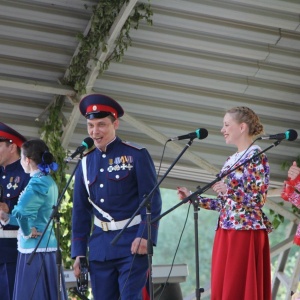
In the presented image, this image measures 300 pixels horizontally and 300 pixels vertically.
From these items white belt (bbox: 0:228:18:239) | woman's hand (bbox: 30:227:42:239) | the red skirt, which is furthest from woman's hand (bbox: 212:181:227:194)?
white belt (bbox: 0:228:18:239)

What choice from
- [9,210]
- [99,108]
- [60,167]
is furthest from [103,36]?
[99,108]

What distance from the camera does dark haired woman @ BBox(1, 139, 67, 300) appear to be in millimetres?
6305

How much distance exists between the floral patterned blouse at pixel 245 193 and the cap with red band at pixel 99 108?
80cm

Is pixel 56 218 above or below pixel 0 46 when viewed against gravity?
below

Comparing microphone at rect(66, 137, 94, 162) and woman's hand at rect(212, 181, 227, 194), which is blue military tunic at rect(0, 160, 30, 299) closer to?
microphone at rect(66, 137, 94, 162)

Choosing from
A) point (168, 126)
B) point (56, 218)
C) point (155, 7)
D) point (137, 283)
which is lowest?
point (137, 283)

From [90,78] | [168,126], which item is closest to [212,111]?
[168,126]

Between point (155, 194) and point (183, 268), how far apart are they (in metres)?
3.06

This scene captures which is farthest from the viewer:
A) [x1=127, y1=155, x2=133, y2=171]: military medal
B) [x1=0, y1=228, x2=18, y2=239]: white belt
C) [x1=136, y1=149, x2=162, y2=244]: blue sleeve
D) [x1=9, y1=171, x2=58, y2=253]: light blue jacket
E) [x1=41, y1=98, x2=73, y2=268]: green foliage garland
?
[x1=41, y1=98, x2=73, y2=268]: green foliage garland

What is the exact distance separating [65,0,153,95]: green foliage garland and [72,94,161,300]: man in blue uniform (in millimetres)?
2625

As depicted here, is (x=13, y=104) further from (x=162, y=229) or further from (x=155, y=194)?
(x=162, y=229)

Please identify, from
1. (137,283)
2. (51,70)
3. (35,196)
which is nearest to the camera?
(137,283)

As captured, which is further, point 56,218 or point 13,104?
point 13,104

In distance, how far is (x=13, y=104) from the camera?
32.2 feet
